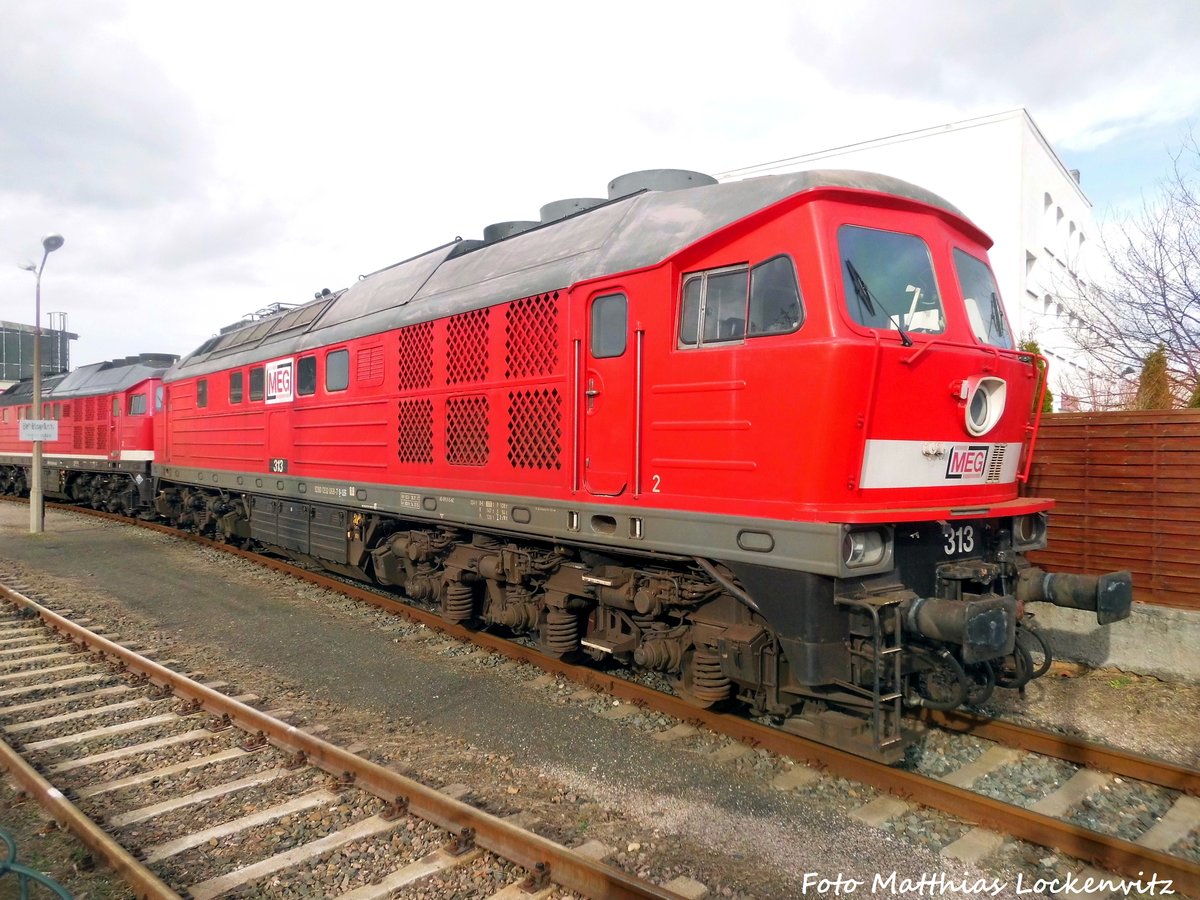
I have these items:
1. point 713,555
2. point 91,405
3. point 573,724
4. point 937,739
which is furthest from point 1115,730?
point 91,405

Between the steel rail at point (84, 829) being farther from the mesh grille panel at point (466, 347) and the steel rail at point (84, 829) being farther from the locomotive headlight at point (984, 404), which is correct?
the locomotive headlight at point (984, 404)

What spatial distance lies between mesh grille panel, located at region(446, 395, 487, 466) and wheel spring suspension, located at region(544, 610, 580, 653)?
4.82ft

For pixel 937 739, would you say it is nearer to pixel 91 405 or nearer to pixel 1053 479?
pixel 1053 479

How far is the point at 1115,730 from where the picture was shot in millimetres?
5574

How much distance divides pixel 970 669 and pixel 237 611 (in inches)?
303

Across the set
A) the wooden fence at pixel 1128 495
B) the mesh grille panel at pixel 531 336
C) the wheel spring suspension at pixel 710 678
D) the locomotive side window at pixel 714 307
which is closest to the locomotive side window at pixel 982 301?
the locomotive side window at pixel 714 307

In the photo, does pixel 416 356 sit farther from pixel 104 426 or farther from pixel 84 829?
pixel 104 426

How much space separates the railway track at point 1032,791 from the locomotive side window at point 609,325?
252cm

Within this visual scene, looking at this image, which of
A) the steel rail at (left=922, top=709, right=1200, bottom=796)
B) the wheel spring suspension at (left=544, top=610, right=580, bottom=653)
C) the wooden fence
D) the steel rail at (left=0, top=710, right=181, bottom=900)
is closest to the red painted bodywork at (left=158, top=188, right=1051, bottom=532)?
the wheel spring suspension at (left=544, top=610, right=580, bottom=653)

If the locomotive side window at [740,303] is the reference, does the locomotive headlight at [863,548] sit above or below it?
below

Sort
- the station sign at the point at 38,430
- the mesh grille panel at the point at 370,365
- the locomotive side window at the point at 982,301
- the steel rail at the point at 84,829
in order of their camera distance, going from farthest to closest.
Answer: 1. the station sign at the point at 38,430
2. the mesh grille panel at the point at 370,365
3. the locomotive side window at the point at 982,301
4. the steel rail at the point at 84,829

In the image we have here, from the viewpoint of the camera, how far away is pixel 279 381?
1068 centimetres

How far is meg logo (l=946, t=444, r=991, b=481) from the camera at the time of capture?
4.93 meters

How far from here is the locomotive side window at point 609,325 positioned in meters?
5.46
